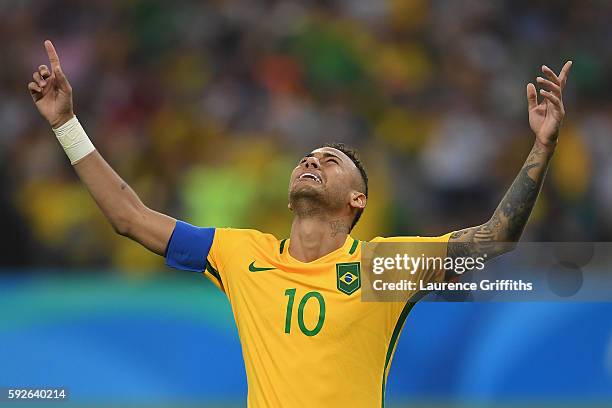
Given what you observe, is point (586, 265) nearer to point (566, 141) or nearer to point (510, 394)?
point (510, 394)

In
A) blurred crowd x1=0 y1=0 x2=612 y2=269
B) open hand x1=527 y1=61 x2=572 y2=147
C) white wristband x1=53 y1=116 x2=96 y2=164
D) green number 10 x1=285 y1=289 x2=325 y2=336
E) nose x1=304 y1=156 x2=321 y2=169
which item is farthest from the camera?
blurred crowd x1=0 y1=0 x2=612 y2=269

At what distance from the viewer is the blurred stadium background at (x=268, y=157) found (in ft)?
28.3

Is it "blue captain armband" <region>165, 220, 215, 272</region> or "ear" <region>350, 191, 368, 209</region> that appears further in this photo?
"ear" <region>350, 191, 368, 209</region>

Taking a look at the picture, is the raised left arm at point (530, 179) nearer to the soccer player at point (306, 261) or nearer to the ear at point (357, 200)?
the soccer player at point (306, 261)

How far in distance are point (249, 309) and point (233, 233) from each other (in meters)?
0.42

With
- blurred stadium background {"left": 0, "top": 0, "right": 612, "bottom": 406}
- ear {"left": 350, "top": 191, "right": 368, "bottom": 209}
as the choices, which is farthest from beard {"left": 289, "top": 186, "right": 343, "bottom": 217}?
blurred stadium background {"left": 0, "top": 0, "right": 612, "bottom": 406}

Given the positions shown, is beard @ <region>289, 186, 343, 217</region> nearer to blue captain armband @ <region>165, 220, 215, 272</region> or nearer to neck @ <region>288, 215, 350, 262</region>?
neck @ <region>288, 215, 350, 262</region>

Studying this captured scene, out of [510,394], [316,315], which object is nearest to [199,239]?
[316,315]

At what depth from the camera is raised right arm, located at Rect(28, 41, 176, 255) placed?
4660 millimetres

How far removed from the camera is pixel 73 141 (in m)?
4.72

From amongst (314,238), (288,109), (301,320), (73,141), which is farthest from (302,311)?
(288,109)

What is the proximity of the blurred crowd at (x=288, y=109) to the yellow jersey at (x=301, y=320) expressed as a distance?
4525 mm

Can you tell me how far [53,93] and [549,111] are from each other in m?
2.22

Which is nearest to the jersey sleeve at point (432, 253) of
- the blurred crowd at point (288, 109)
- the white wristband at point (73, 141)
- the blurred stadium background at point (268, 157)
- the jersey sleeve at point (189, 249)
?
the jersey sleeve at point (189, 249)
